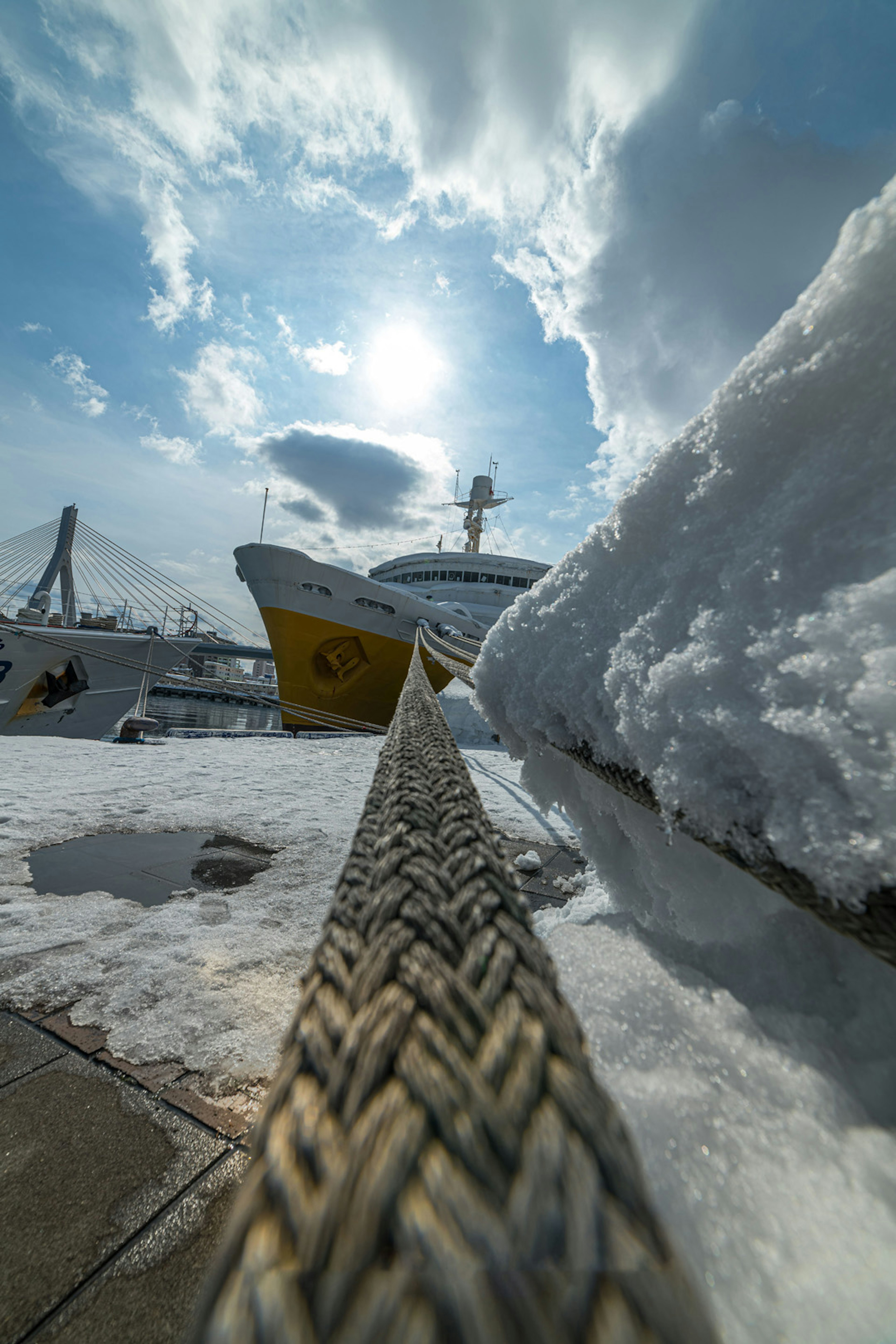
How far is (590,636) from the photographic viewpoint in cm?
100

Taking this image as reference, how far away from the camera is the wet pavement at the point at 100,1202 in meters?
0.83

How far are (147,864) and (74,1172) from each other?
1.84 meters

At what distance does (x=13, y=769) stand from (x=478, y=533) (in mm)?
20776

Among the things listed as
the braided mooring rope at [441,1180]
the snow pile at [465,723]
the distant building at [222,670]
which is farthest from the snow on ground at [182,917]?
the distant building at [222,670]

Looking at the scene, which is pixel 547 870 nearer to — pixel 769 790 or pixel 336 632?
pixel 769 790

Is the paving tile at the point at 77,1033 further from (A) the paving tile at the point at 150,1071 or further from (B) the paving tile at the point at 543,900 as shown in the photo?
(B) the paving tile at the point at 543,900

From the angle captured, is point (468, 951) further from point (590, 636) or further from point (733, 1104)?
point (590, 636)

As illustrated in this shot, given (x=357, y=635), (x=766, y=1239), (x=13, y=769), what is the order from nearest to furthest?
(x=766, y=1239) → (x=13, y=769) → (x=357, y=635)

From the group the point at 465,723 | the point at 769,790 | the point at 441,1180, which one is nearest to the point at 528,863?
the point at 769,790

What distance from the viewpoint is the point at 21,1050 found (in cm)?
137

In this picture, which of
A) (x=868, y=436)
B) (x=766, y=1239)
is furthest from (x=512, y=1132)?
(x=868, y=436)

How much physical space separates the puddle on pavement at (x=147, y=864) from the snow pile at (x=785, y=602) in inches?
92.6

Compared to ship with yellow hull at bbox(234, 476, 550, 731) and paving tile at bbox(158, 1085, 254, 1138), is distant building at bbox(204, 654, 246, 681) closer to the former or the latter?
ship with yellow hull at bbox(234, 476, 550, 731)

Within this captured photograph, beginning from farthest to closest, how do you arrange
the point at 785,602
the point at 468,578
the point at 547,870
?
the point at 468,578 → the point at 547,870 → the point at 785,602
